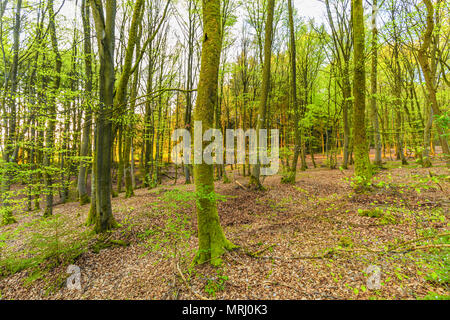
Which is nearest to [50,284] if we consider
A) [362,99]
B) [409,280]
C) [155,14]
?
[409,280]

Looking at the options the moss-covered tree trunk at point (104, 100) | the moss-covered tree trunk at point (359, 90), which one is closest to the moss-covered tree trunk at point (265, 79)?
the moss-covered tree trunk at point (359, 90)

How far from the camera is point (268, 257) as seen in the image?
3.83 m

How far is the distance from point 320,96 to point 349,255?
16213 mm

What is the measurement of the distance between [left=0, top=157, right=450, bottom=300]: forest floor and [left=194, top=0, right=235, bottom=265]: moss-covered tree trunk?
300mm

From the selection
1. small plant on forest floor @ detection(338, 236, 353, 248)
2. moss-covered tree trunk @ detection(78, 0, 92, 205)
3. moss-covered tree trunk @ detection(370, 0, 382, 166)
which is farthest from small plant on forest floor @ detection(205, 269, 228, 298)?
moss-covered tree trunk @ detection(370, 0, 382, 166)

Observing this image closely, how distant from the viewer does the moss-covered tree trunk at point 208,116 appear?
359cm

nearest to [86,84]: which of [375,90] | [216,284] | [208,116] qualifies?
[208,116]

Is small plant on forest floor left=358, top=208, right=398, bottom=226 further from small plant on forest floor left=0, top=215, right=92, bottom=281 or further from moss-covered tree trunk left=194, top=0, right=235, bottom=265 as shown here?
small plant on forest floor left=0, top=215, right=92, bottom=281

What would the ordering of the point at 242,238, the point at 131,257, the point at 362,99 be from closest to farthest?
the point at 131,257
the point at 242,238
the point at 362,99

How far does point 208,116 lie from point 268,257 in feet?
10.6

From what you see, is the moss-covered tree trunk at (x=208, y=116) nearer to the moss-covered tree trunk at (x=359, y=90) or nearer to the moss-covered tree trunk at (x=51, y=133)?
the moss-covered tree trunk at (x=359, y=90)

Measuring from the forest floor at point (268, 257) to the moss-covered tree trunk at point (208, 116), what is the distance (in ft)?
0.99
